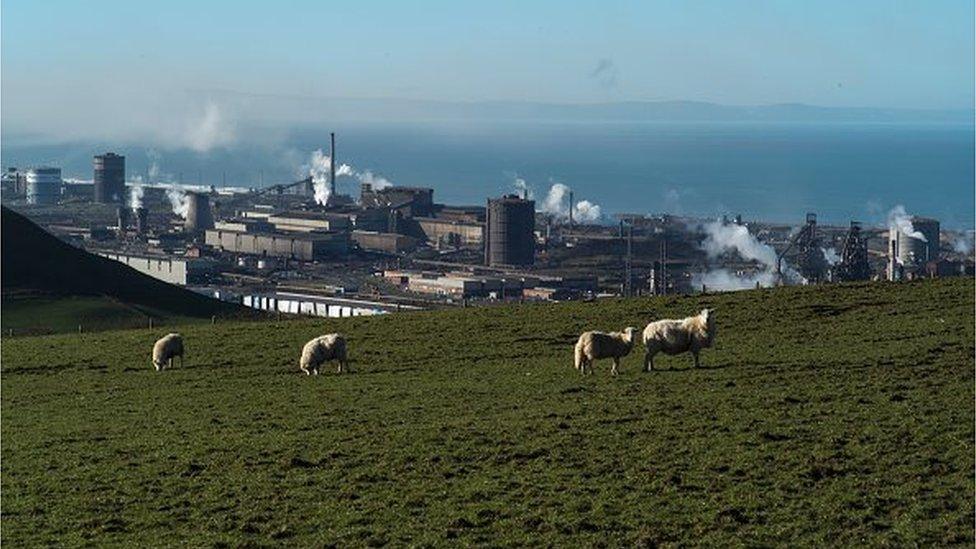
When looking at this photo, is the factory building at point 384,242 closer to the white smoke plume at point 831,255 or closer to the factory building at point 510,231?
the factory building at point 510,231

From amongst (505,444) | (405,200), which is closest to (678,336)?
(505,444)

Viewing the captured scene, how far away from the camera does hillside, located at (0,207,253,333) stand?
40.0 metres

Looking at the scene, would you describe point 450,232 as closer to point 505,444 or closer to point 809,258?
point 809,258

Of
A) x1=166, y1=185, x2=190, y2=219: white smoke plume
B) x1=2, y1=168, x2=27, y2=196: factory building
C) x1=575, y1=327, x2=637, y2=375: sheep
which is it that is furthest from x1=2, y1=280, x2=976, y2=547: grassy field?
x1=2, y1=168, x2=27, y2=196: factory building

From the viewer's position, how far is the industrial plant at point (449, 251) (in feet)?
270

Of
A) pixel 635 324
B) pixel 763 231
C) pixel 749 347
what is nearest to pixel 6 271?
pixel 635 324

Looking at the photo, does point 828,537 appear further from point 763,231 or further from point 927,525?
point 763,231

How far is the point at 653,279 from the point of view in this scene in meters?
74.9

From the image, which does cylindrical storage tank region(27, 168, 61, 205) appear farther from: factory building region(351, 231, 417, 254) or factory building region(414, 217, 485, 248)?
factory building region(351, 231, 417, 254)

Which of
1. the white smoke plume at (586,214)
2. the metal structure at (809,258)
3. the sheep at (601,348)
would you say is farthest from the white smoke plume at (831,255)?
the sheep at (601,348)

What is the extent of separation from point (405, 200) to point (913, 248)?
4999 cm

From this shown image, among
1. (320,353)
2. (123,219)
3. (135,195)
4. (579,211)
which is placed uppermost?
(135,195)

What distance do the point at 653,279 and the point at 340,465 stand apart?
199 feet

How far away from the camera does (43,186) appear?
520 ft
